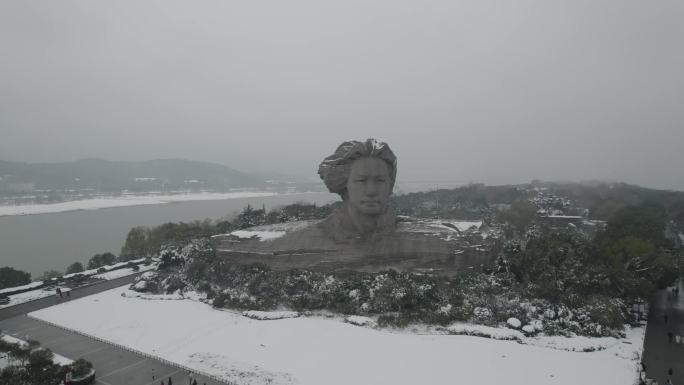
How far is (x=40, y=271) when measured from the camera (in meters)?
32.7

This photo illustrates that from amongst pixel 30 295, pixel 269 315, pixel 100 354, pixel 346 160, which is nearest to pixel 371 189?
pixel 346 160

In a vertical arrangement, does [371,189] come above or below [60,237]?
above

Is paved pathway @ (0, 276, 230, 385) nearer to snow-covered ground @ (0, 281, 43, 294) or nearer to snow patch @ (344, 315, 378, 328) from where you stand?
snow-covered ground @ (0, 281, 43, 294)

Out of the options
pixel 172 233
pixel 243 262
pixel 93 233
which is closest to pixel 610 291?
pixel 243 262

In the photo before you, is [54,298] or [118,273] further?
[118,273]

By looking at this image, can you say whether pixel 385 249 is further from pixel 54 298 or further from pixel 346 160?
pixel 54 298

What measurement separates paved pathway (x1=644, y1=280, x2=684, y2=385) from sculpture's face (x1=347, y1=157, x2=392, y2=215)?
1056 cm

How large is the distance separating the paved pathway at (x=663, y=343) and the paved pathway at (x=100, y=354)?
41.9ft

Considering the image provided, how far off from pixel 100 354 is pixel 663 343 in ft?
62.7

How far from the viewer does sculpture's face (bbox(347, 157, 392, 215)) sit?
17.5 metres

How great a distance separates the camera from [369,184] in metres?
17.5

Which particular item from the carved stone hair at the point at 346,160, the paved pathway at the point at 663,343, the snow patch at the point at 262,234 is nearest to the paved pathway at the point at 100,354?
the snow patch at the point at 262,234

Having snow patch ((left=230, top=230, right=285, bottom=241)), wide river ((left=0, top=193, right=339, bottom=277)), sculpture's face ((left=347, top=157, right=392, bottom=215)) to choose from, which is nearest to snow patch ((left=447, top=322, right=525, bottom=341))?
sculpture's face ((left=347, top=157, right=392, bottom=215))

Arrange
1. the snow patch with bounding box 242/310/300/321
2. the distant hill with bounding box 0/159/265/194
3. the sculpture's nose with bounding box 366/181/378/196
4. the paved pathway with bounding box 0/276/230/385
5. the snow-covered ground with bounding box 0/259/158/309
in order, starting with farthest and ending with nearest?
the distant hill with bounding box 0/159/265/194, the snow-covered ground with bounding box 0/259/158/309, the sculpture's nose with bounding box 366/181/378/196, the snow patch with bounding box 242/310/300/321, the paved pathway with bounding box 0/276/230/385
